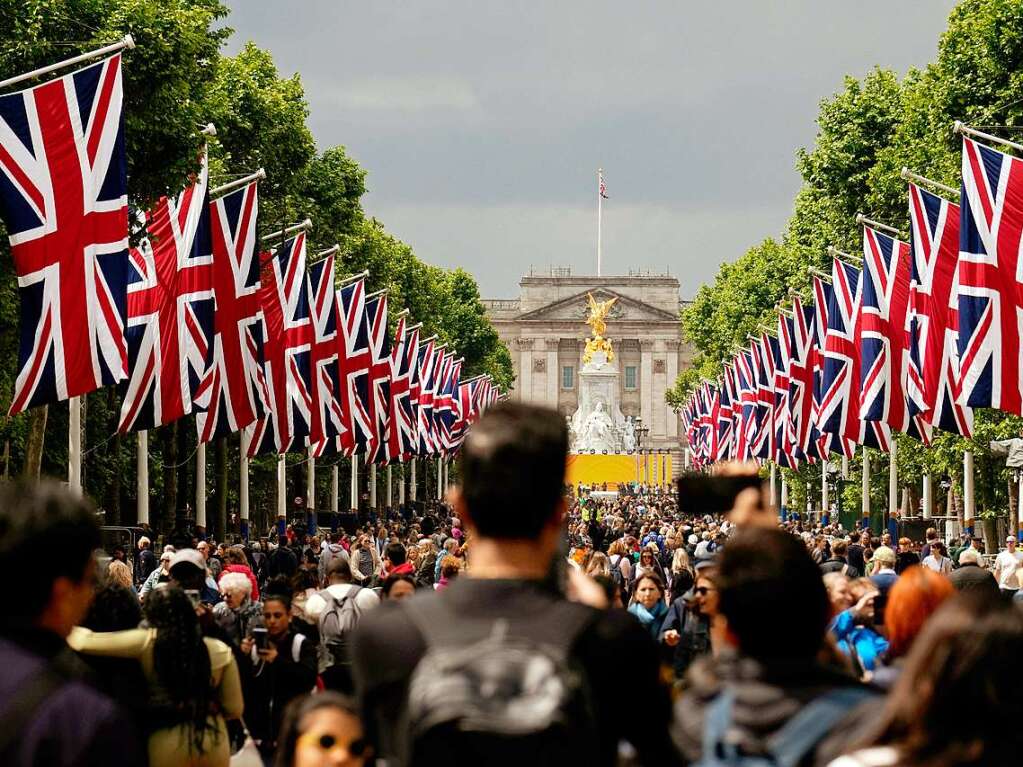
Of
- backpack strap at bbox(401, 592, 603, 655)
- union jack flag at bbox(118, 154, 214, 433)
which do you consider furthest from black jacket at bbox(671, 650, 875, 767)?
union jack flag at bbox(118, 154, 214, 433)

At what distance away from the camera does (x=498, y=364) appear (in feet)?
415

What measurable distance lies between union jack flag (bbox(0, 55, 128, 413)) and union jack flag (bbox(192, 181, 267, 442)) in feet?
24.7

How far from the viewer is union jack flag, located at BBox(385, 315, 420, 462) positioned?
51156 millimetres

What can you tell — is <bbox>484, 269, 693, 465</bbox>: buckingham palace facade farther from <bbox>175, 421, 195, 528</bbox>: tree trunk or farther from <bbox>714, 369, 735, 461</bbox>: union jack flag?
<bbox>175, 421, 195, 528</bbox>: tree trunk

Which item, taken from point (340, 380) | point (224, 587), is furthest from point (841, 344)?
point (224, 587)

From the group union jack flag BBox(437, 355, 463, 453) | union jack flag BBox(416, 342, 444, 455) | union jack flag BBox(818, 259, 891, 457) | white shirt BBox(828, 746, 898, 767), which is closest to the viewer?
white shirt BBox(828, 746, 898, 767)

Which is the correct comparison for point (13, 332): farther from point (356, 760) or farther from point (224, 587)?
point (356, 760)

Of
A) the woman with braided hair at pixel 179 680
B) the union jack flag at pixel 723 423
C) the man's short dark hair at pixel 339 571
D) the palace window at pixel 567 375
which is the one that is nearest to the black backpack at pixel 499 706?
the woman with braided hair at pixel 179 680

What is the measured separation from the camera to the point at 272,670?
10.5 metres

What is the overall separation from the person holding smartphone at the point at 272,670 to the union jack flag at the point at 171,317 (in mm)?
14323

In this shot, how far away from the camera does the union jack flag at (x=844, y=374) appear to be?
35188 millimetres

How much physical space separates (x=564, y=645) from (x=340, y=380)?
3333 cm

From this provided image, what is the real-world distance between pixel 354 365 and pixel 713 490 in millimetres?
33606

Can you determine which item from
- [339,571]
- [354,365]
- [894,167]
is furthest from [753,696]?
[894,167]
